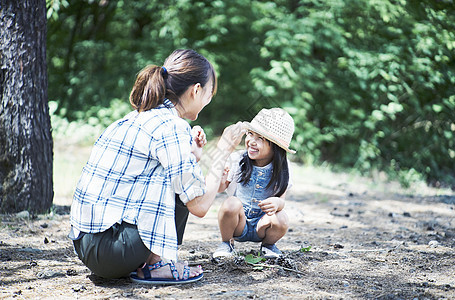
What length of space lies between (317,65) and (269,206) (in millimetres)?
5857

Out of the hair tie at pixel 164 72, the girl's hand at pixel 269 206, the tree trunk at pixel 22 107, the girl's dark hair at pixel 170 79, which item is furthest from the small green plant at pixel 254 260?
the tree trunk at pixel 22 107

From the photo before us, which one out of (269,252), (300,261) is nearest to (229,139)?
(269,252)

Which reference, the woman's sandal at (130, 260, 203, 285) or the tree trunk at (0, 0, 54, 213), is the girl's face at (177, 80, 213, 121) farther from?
the tree trunk at (0, 0, 54, 213)

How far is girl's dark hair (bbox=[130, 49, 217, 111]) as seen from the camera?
253 cm

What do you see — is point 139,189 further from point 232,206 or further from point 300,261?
point 300,261

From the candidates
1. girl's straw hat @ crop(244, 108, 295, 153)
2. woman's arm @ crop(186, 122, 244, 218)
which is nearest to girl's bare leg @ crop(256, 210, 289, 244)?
girl's straw hat @ crop(244, 108, 295, 153)

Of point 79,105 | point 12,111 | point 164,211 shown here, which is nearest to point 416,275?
point 164,211

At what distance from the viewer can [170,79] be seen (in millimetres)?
2602

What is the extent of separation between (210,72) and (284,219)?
98 centimetres

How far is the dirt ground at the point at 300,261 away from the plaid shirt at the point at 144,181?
350 mm

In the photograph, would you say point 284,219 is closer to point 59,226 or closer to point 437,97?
point 59,226

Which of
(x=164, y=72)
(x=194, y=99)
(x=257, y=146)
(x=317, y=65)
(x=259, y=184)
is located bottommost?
(x=259, y=184)

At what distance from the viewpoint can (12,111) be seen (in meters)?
3.95

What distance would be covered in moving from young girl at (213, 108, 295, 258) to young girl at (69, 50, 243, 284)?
1.67 feet
